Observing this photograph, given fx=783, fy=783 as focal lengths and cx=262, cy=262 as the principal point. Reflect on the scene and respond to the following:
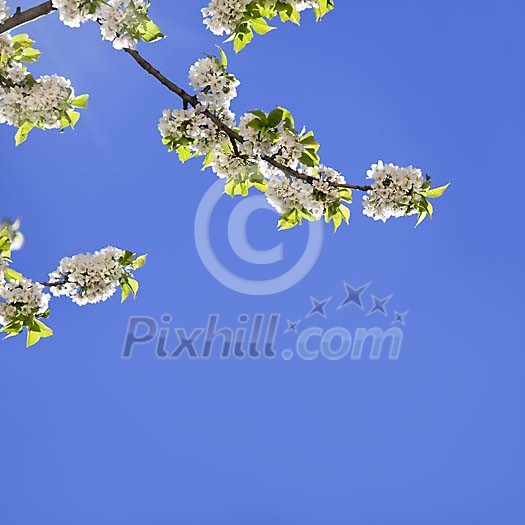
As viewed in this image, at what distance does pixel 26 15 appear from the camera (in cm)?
255

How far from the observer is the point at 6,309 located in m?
2.82

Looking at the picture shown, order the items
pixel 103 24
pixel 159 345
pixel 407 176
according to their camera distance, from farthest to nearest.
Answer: pixel 159 345
pixel 407 176
pixel 103 24

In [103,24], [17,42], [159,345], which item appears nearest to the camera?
[103,24]

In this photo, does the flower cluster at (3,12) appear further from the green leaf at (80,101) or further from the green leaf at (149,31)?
the green leaf at (149,31)

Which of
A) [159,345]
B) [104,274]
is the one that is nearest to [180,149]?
[104,274]

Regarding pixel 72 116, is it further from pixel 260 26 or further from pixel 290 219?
pixel 290 219

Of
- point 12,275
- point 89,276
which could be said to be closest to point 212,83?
point 89,276

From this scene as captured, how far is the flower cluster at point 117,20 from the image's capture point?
2.52 metres

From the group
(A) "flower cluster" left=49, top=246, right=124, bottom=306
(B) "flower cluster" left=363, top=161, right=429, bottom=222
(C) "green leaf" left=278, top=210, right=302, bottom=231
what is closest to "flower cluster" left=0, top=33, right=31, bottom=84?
(A) "flower cluster" left=49, top=246, right=124, bottom=306

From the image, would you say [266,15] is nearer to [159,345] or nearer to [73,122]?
[73,122]

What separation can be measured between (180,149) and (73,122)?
392mm

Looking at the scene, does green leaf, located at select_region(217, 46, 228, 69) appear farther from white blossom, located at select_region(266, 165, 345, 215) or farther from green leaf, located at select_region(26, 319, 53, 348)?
green leaf, located at select_region(26, 319, 53, 348)

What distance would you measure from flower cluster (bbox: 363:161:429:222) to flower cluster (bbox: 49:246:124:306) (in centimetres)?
99

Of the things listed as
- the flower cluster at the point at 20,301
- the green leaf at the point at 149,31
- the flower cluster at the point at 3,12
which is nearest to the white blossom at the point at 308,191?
the green leaf at the point at 149,31
